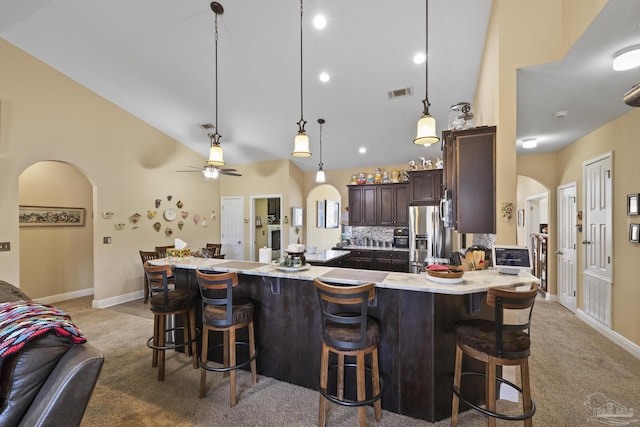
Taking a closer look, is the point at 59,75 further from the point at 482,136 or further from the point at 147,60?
the point at 482,136

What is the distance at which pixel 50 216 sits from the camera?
520 cm

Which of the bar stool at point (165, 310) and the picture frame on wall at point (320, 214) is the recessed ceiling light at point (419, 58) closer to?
the bar stool at point (165, 310)

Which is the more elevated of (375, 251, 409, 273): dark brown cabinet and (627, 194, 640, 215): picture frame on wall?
(627, 194, 640, 215): picture frame on wall

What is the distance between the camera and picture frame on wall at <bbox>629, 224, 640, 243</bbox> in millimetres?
3041

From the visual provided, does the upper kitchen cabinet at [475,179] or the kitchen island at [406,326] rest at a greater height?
the upper kitchen cabinet at [475,179]

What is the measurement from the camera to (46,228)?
16.9 ft

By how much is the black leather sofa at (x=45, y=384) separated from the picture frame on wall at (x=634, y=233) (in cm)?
473

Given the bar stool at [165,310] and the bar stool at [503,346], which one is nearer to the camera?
the bar stool at [503,346]

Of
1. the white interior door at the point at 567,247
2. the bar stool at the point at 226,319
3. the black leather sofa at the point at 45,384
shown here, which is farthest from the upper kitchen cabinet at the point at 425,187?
the black leather sofa at the point at 45,384

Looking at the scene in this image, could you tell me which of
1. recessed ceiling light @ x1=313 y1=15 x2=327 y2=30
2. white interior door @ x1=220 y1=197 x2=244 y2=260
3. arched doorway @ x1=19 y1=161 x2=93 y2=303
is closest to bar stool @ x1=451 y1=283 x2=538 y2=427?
recessed ceiling light @ x1=313 y1=15 x2=327 y2=30

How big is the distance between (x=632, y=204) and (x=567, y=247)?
6.16 ft

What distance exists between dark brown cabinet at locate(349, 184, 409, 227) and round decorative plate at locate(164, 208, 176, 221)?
13.0 feet

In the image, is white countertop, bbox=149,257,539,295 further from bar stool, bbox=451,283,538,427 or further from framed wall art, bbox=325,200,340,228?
framed wall art, bbox=325,200,340,228

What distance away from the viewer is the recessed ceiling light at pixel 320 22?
121 inches
